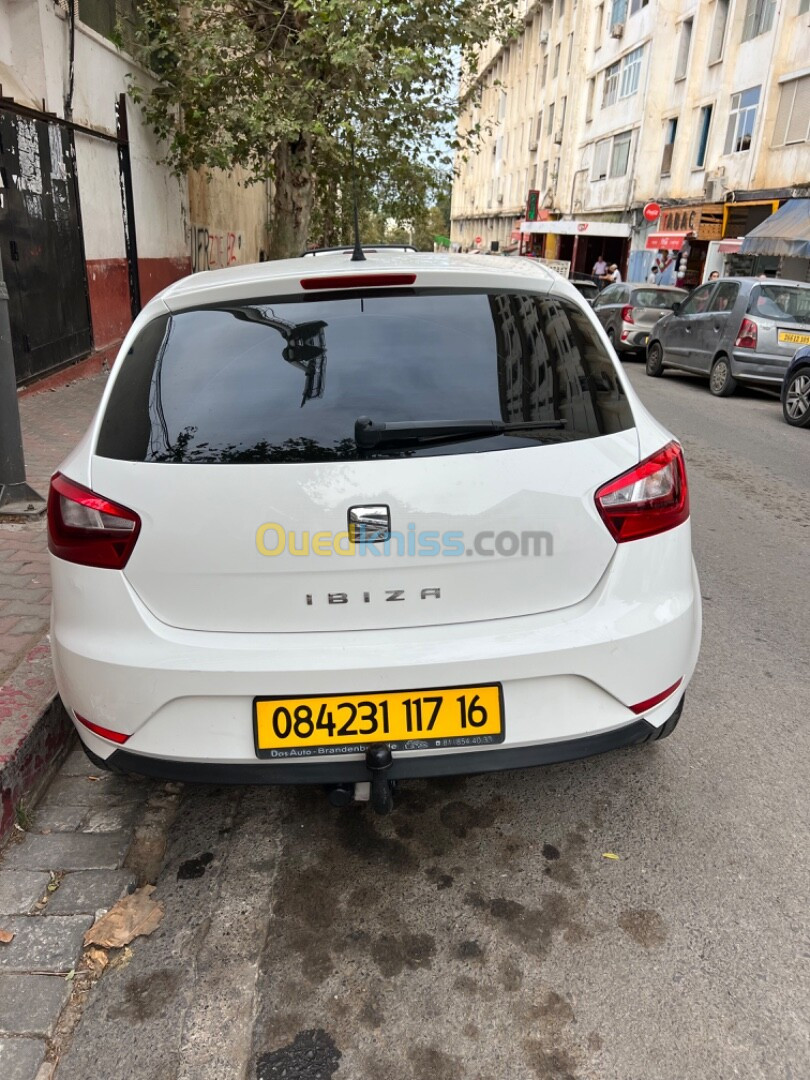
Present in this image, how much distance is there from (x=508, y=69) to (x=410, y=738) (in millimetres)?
69797

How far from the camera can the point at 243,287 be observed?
243cm

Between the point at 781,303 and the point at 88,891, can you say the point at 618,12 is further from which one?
→ the point at 88,891

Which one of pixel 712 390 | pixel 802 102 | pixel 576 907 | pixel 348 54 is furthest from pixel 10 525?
pixel 802 102

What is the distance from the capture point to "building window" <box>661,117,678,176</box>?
1248 inches

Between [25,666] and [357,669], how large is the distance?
6.17 feet

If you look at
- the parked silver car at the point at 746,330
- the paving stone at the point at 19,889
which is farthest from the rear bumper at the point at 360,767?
the parked silver car at the point at 746,330

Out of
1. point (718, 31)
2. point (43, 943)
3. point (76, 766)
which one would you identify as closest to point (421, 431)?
point (43, 943)

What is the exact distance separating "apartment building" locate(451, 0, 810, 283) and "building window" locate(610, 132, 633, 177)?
85 mm

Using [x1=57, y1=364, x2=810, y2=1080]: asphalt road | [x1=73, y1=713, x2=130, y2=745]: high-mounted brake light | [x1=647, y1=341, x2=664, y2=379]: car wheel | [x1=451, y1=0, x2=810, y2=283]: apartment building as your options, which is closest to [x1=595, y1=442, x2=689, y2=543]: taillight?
[x1=57, y1=364, x2=810, y2=1080]: asphalt road

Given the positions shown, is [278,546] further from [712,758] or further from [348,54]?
[348,54]

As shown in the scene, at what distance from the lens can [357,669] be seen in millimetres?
2156

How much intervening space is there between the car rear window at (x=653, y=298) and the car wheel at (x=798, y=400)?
7296mm

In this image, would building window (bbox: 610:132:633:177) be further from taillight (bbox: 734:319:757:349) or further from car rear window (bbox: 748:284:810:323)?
taillight (bbox: 734:319:757:349)

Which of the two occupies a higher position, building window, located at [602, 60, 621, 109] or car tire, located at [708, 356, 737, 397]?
building window, located at [602, 60, 621, 109]
